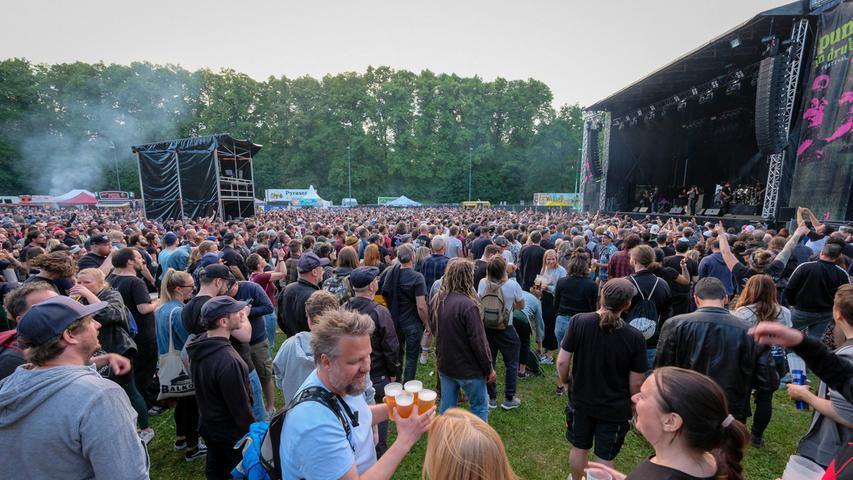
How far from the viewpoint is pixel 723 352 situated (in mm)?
2818

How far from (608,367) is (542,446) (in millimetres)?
1640

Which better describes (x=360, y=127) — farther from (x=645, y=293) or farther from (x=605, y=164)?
(x=645, y=293)

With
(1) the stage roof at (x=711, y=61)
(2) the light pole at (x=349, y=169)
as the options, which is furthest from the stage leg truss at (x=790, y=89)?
(2) the light pole at (x=349, y=169)

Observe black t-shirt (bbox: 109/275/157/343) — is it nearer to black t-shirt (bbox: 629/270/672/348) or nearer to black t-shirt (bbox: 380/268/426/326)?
black t-shirt (bbox: 380/268/426/326)

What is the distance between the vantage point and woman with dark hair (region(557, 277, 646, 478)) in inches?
102

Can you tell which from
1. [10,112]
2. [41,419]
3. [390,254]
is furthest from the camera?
[10,112]

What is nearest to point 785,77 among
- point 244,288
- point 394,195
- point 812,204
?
point 812,204

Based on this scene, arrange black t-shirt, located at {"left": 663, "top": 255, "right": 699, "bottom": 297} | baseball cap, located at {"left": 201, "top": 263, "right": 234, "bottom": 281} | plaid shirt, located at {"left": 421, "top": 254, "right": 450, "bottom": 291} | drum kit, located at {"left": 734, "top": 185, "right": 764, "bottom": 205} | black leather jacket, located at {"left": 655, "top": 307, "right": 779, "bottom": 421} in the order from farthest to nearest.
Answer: drum kit, located at {"left": 734, "top": 185, "right": 764, "bottom": 205}
plaid shirt, located at {"left": 421, "top": 254, "right": 450, "bottom": 291}
black t-shirt, located at {"left": 663, "top": 255, "right": 699, "bottom": 297}
baseball cap, located at {"left": 201, "top": 263, "right": 234, "bottom": 281}
black leather jacket, located at {"left": 655, "top": 307, "right": 779, "bottom": 421}

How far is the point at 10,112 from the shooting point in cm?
4312

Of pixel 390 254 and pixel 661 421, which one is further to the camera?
pixel 390 254

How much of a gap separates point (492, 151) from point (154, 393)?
48.7 m

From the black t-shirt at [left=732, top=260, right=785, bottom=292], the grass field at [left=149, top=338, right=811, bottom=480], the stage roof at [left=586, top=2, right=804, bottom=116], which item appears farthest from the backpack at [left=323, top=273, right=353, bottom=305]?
the stage roof at [left=586, top=2, right=804, bottom=116]

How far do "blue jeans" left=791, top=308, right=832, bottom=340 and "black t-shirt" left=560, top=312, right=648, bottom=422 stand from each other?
3568 mm

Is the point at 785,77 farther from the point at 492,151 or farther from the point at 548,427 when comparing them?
the point at 492,151
